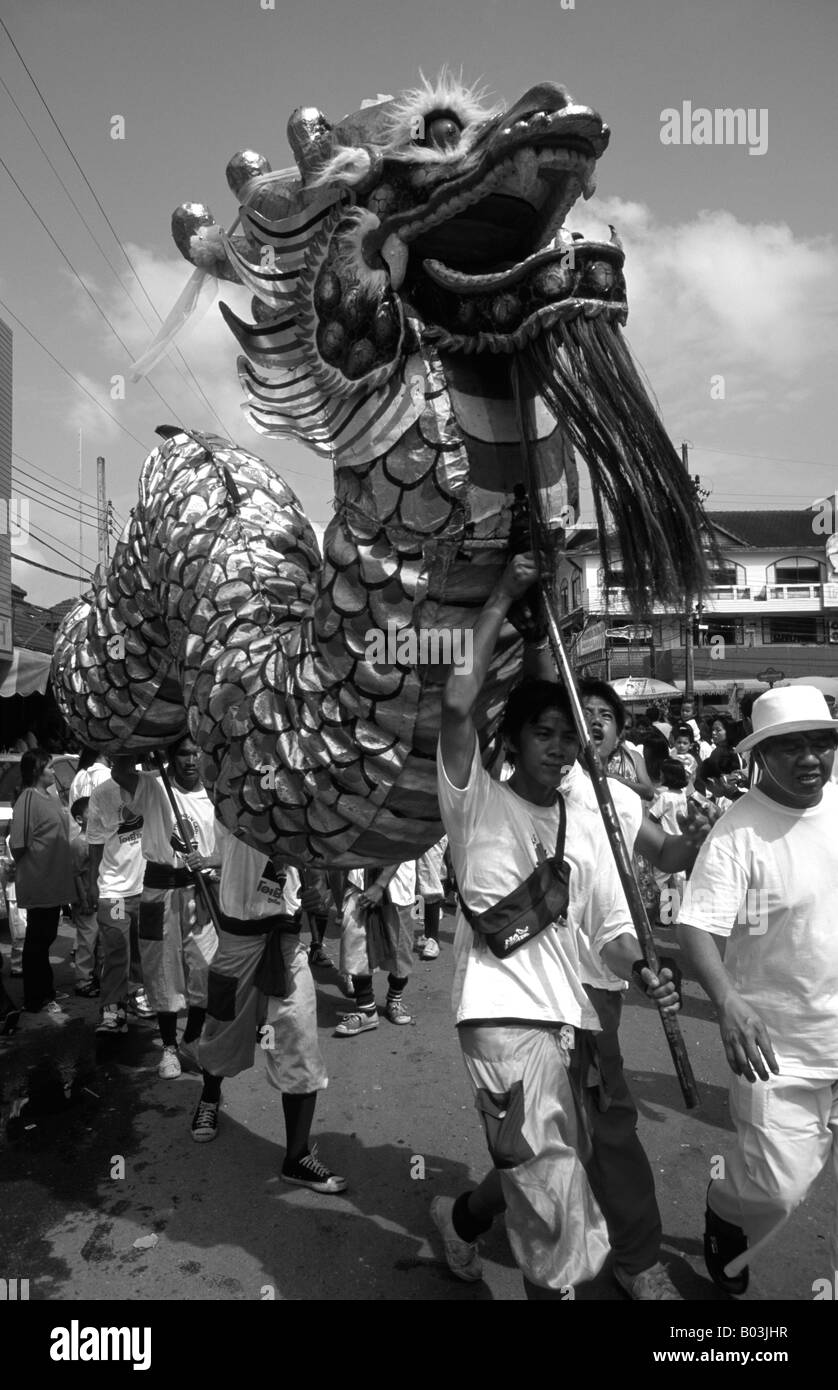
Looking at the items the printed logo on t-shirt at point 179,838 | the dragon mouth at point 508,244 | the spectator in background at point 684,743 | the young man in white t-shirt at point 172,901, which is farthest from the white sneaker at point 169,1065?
the spectator in background at point 684,743

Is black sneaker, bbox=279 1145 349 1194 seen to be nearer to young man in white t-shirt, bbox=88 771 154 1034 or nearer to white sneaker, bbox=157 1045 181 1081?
white sneaker, bbox=157 1045 181 1081

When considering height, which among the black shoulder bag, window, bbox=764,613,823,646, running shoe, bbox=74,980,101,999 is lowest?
running shoe, bbox=74,980,101,999

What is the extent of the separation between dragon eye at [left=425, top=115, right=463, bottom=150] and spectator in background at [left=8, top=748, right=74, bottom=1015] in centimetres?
497

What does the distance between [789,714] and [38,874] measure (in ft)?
15.7

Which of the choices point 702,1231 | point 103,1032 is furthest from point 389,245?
point 103,1032

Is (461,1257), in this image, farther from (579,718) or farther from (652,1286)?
(579,718)

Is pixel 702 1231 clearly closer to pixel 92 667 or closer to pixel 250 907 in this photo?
pixel 250 907

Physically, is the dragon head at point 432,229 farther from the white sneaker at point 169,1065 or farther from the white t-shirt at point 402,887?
the white sneaker at point 169,1065

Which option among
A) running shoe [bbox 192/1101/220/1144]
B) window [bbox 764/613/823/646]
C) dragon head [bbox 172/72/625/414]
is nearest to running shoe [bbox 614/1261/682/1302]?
running shoe [bbox 192/1101/220/1144]

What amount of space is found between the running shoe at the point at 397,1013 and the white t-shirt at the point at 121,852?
1.59 m

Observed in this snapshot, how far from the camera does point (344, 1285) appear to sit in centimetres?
280

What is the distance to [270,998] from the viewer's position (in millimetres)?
3496

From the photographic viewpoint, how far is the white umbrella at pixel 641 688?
19594mm

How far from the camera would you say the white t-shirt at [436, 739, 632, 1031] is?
7.17ft
